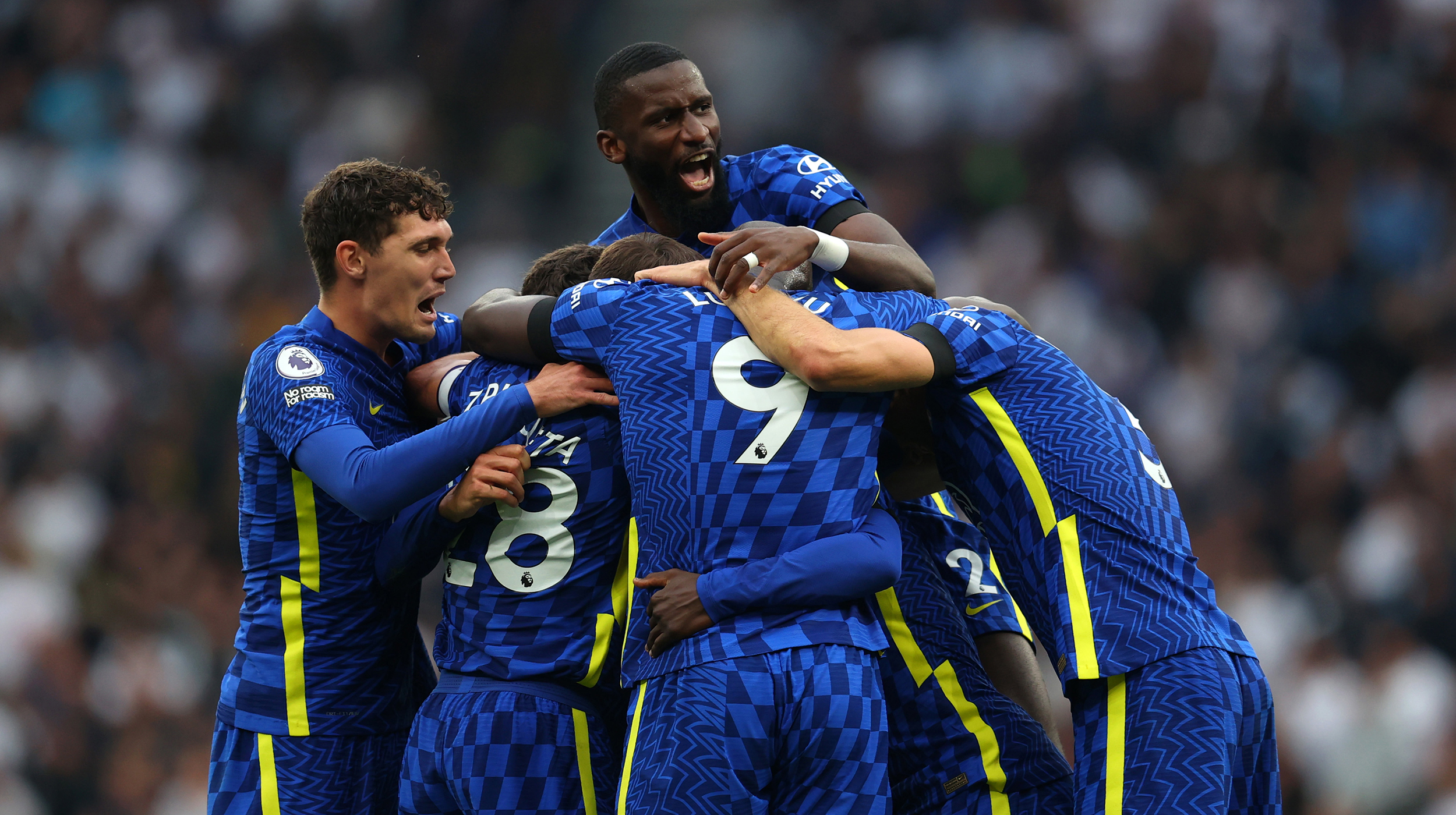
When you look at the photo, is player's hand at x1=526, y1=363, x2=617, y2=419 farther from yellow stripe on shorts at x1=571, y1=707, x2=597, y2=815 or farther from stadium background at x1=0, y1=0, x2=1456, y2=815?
stadium background at x1=0, y1=0, x2=1456, y2=815

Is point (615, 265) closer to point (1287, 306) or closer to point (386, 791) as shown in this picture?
point (386, 791)

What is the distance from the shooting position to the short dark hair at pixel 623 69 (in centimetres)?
489

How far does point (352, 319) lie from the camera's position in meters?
4.31

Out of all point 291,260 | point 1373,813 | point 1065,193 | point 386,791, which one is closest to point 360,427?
point 386,791

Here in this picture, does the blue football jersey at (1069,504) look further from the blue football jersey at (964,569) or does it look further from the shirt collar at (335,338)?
the shirt collar at (335,338)

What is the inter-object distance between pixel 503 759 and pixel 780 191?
2.16 meters

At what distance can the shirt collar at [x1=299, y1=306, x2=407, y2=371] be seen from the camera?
425 centimetres

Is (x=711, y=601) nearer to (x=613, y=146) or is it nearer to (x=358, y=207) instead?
(x=358, y=207)

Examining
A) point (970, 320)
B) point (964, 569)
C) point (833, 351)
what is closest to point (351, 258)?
point (833, 351)

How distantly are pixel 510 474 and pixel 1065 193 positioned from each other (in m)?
6.91

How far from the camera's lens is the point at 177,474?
10.3 meters

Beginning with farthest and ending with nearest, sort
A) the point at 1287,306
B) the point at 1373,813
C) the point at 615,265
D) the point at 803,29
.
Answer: the point at 803,29 → the point at 1287,306 → the point at 1373,813 → the point at 615,265

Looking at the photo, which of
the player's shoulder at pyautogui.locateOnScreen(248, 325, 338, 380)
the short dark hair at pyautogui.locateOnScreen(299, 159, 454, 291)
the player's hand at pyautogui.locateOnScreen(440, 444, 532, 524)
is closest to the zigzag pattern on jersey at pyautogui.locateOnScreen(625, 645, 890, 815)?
the player's hand at pyautogui.locateOnScreen(440, 444, 532, 524)

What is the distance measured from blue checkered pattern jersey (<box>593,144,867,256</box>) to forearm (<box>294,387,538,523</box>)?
3.73ft
